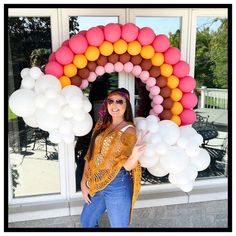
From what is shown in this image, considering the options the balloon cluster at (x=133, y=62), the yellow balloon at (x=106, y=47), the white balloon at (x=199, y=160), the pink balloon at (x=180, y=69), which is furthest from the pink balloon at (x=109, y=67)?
the white balloon at (x=199, y=160)

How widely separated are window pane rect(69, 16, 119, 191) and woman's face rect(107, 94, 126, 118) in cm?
48

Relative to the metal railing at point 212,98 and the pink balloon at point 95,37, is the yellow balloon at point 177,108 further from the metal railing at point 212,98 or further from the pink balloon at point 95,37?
the pink balloon at point 95,37

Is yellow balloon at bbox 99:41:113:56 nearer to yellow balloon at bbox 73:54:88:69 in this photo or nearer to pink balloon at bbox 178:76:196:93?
yellow balloon at bbox 73:54:88:69

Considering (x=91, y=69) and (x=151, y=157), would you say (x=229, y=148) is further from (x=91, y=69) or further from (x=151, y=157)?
(x=91, y=69)

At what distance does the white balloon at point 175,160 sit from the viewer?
6.44ft

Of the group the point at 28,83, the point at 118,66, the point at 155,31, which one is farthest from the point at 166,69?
the point at 28,83

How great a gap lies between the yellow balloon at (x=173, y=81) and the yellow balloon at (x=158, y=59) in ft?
0.42

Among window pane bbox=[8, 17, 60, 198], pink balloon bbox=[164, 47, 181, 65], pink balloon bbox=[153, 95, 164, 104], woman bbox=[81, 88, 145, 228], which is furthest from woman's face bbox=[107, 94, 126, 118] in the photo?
window pane bbox=[8, 17, 60, 198]

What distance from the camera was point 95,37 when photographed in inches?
75.9

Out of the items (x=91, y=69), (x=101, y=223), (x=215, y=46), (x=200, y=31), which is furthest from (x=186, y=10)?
(x=101, y=223)

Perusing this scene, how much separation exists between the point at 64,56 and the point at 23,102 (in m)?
Result: 0.39

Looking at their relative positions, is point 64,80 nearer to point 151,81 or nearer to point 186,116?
point 151,81

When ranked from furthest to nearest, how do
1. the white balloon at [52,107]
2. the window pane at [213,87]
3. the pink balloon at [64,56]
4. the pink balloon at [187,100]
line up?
Result: the window pane at [213,87] < the pink balloon at [187,100] < the pink balloon at [64,56] < the white balloon at [52,107]

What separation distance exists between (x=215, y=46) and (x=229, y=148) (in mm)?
853
